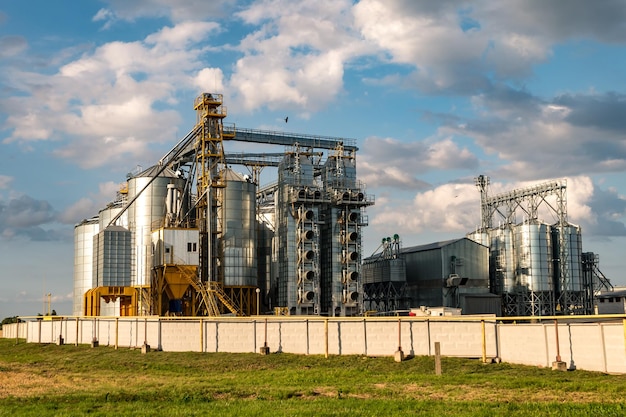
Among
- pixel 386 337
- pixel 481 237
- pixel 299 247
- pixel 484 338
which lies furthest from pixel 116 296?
pixel 481 237

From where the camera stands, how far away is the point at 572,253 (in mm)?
100000

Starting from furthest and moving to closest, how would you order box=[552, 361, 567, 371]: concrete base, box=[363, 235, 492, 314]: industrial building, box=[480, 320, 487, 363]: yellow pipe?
box=[363, 235, 492, 314]: industrial building, box=[480, 320, 487, 363]: yellow pipe, box=[552, 361, 567, 371]: concrete base

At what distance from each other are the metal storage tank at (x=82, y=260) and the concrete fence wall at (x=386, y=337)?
39.9 m

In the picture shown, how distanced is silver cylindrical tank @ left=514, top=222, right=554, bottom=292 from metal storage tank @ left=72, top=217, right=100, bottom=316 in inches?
2274

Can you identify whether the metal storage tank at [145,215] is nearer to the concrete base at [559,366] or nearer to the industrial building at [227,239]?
the industrial building at [227,239]

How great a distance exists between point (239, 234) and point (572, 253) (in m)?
47.2

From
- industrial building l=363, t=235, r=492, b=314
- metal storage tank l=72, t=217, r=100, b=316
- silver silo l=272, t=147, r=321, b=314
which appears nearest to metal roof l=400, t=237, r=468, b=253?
industrial building l=363, t=235, r=492, b=314

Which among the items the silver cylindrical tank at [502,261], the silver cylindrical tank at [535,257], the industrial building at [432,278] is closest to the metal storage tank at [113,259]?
the industrial building at [432,278]

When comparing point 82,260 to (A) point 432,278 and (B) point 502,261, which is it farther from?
(B) point 502,261

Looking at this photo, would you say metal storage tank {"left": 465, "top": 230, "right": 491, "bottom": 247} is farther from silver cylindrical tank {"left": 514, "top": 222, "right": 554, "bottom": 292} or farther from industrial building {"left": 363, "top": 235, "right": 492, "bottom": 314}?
silver cylindrical tank {"left": 514, "top": 222, "right": 554, "bottom": 292}

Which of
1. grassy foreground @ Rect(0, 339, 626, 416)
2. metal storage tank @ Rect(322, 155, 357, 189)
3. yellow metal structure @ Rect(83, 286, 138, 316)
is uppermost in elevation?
metal storage tank @ Rect(322, 155, 357, 189)

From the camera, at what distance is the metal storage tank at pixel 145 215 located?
82438 mm

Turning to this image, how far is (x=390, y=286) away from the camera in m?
→ 96.1

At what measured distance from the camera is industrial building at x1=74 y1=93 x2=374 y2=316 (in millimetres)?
79875
